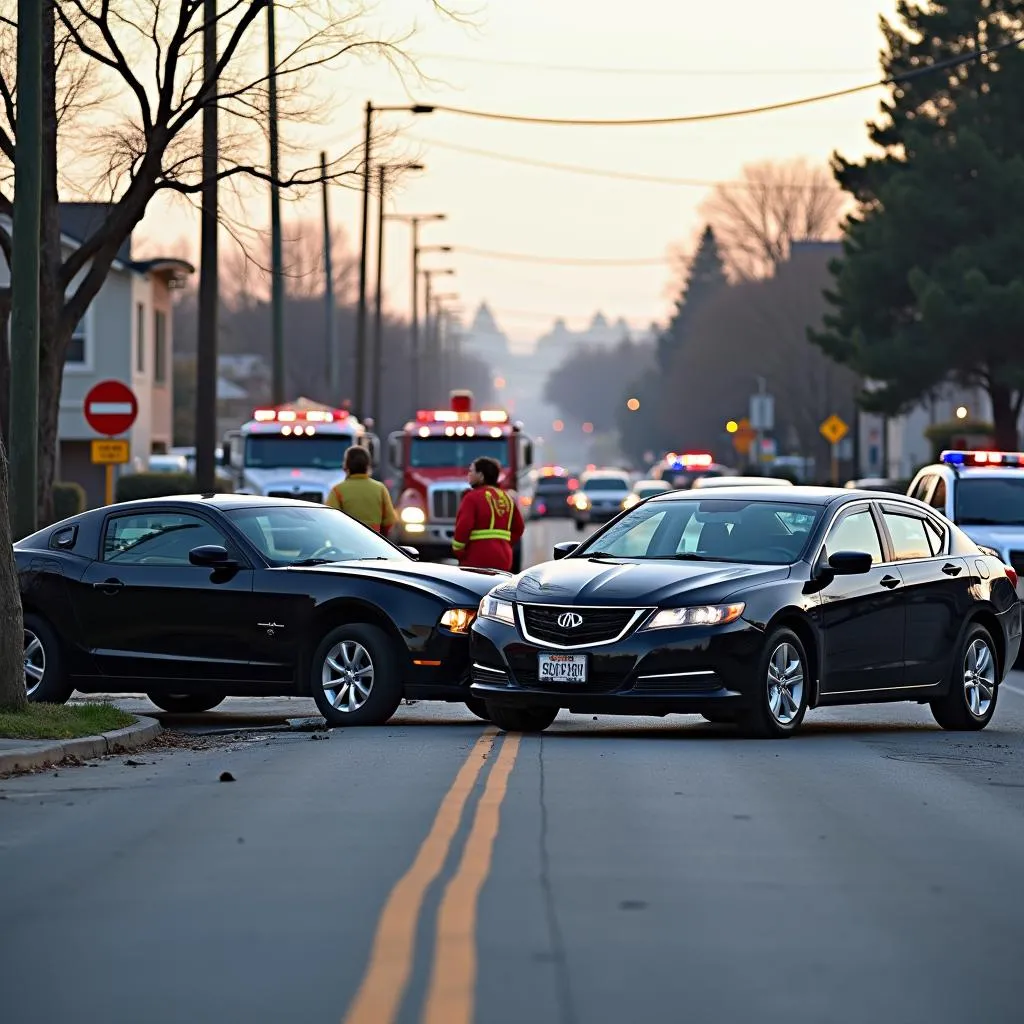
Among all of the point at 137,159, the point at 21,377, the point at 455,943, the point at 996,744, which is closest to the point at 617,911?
the point at 455,943

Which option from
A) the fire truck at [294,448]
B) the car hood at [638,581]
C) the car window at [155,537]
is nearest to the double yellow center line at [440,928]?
the car hood at [638,581]

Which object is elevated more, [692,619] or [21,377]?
[21,377]

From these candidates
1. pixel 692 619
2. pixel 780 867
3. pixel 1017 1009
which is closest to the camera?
pixel 1017 1009

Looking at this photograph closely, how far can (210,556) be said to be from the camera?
49.6ft

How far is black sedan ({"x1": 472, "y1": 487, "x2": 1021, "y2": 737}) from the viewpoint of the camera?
13609mm

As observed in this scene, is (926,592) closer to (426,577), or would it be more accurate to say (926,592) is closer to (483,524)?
(426,577)

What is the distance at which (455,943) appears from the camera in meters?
7.30

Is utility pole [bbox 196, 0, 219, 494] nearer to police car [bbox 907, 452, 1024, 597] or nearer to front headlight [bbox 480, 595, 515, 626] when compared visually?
police car [bbox 907, 452, 1024, 597]

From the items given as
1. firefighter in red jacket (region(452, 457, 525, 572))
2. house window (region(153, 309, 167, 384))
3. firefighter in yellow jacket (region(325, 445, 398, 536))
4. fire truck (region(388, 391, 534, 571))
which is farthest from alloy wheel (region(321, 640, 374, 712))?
house window (region(153, 309, 167, 384))

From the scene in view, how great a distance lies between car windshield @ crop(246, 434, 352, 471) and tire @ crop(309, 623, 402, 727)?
69.3ft

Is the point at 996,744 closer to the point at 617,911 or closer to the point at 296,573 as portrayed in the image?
the point at 296,573

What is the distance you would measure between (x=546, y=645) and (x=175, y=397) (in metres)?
83.1

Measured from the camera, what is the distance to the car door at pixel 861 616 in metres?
14.5

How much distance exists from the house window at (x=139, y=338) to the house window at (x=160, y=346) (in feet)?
8.78
